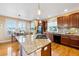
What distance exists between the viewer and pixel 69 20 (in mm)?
4973

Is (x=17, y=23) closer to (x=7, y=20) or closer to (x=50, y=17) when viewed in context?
(x=7, y=20)

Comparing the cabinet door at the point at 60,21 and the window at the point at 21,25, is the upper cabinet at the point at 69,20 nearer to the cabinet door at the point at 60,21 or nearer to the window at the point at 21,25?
the cabinet door at the point at 60,21

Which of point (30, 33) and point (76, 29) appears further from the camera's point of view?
point (76, 29)

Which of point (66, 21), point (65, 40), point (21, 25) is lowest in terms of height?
point (65, 40)

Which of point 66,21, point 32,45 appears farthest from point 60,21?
point 32,45

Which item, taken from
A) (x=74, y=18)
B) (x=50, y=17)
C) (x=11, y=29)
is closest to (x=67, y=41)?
(x=74, y=18)

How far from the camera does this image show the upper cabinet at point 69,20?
458 centimetres

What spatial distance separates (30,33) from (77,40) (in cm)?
219

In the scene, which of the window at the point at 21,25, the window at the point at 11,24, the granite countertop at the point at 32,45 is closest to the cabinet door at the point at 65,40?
the window at the point at 21,25

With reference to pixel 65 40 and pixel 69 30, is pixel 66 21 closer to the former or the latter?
pixel 69 30

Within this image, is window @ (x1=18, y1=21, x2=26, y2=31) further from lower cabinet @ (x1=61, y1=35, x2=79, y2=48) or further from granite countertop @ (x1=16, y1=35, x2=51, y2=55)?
lower cabinet @ (x1=61, y1=35, x2=79, y2=48)

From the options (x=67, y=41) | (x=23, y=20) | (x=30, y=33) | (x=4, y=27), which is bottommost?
(x=67, y=41)

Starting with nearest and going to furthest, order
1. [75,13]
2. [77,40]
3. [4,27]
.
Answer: [4,27]
[77,40]
[75,13]

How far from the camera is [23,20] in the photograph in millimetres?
2836
